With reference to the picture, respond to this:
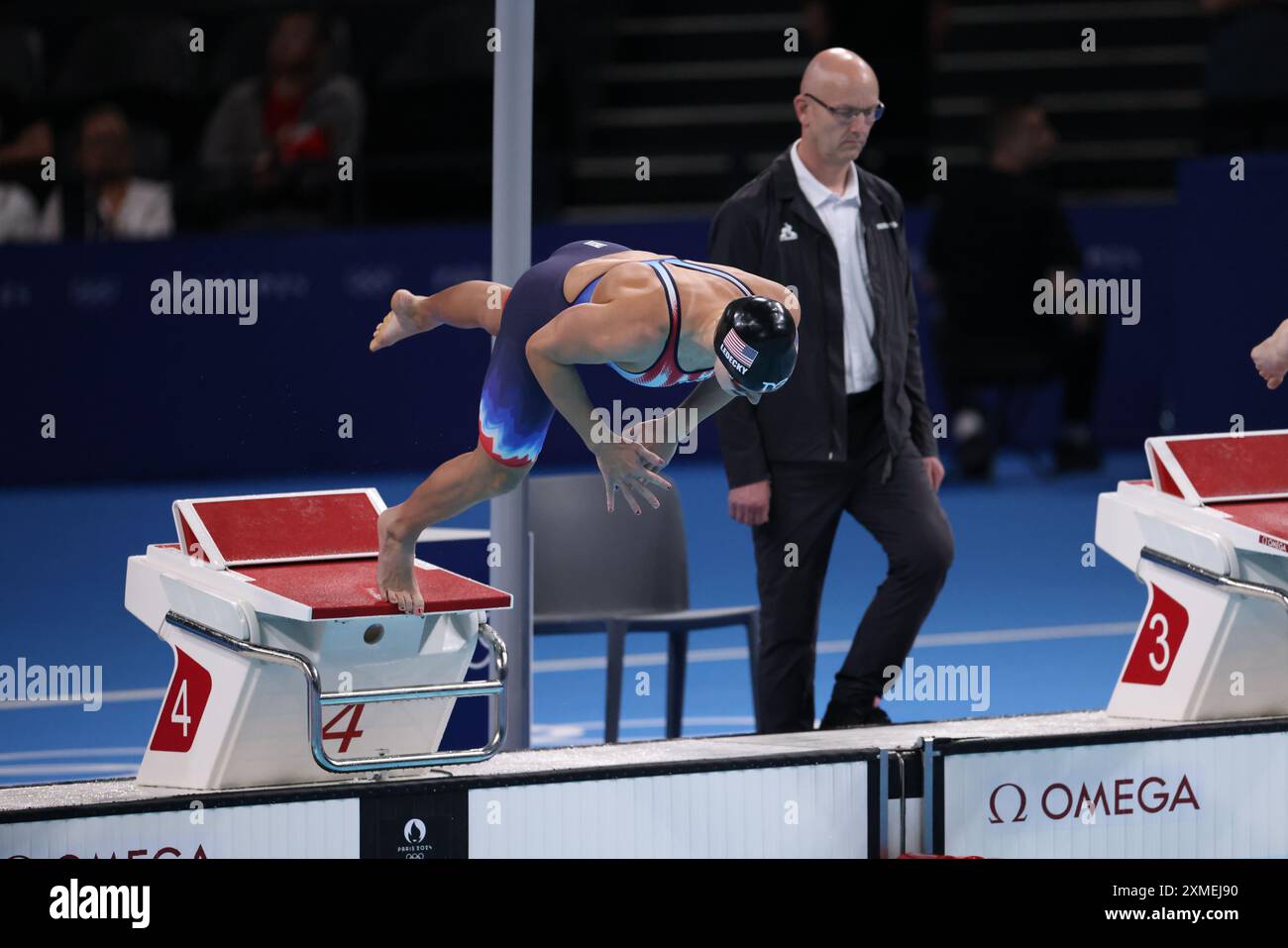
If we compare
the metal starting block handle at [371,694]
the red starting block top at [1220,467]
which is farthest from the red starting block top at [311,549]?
the red starting block top at [1220,467]

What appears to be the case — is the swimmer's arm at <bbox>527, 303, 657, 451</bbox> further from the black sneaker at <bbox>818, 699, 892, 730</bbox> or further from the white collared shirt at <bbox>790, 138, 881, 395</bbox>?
the black sneaker at <bbox>818, 699, 892, 730</bbox>

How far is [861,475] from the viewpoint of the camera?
21.4 feet

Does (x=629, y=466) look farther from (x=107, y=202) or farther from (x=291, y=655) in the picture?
(x=107, y=202)

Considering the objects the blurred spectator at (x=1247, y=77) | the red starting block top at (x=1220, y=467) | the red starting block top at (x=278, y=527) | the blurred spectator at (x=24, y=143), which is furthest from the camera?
the blurred spectator at (x=24, y=143)

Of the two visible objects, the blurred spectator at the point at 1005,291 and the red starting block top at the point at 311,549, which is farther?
the blurred spectator at the point at 1005,291

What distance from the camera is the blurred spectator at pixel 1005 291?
13.1 meters

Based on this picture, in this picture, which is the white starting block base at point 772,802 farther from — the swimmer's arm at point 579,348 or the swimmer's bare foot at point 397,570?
the swimmer's arm at point 579,348

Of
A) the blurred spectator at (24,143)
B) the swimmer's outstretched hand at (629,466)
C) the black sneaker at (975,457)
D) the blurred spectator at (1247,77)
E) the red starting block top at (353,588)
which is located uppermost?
the blurred spectator at (1247,77)

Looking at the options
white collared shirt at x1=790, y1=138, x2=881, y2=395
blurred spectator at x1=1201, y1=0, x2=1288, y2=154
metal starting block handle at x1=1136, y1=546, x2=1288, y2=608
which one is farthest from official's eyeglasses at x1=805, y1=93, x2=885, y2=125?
blurred spectator at x1=1201, y1=0, x2=1288, y2=154

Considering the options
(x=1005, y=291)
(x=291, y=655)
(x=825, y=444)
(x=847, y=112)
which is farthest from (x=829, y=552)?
(x=1005, y=291)

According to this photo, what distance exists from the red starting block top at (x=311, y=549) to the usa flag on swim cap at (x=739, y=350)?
1.01 meters

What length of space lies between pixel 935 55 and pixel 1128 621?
26.7ft

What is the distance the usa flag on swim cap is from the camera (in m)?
4.78

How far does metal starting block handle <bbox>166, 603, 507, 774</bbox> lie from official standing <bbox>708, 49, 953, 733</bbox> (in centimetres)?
131
